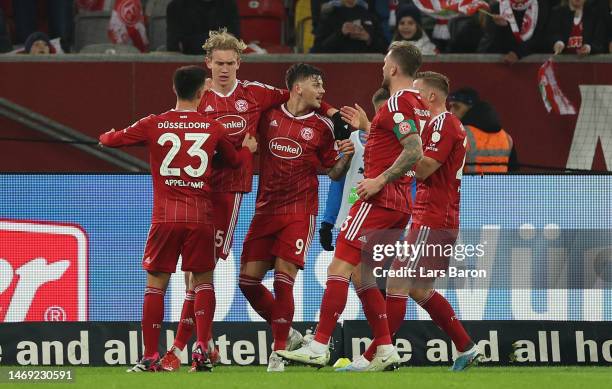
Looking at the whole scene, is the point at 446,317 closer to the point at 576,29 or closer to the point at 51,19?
the point at 576,29

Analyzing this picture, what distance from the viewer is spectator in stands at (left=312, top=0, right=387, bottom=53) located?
15.3 m

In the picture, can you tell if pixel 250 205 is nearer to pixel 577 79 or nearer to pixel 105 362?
pixel 105 362

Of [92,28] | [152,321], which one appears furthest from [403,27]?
[152,321]

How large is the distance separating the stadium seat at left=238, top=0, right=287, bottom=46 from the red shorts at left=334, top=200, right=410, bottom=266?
22.4 ft

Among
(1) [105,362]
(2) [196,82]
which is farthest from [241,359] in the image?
(2) [196,82]

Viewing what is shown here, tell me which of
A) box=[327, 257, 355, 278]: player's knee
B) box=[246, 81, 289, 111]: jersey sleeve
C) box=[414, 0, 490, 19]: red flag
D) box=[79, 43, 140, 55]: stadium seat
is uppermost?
box=[414, 0, 490, 19]: red flag

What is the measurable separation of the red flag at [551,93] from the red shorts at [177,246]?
605cm

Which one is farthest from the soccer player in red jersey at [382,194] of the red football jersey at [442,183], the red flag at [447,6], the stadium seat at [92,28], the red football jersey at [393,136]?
the stadium seat at [92,28]

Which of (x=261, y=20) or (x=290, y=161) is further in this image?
(x=261, y=20)

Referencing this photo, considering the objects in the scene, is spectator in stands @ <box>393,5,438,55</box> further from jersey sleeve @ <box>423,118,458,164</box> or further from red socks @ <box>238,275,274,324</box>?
red socks @ <box>238,275,274,324</box>

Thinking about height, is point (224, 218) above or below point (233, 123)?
below

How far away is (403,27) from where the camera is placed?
Answer: 15.3 meters

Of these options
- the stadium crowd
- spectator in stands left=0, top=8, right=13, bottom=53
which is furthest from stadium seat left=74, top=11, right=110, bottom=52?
spectator in stands left=0, top=8, right=13, bottom=53

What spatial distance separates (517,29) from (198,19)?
11.1 ft
